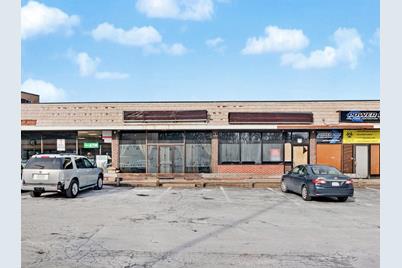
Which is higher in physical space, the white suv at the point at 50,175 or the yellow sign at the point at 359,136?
the yellow sign at the point at 359,136

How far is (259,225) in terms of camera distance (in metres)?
9.62

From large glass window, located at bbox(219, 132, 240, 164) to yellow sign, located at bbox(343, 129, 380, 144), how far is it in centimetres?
Answer: 723

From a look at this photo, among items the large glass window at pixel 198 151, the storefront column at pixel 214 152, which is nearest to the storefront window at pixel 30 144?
the large glass window at pixel 198 151

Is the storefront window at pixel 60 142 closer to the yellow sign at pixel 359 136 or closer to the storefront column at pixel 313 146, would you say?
the storefront column at pixel 313 146

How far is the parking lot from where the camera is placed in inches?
260

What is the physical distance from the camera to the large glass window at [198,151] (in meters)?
24.3

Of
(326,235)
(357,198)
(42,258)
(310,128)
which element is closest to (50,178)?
(42,258)

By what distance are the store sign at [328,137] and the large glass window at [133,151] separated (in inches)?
464

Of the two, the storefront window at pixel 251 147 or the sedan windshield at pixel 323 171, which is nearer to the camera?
the sedan windshield at pixel 323 171

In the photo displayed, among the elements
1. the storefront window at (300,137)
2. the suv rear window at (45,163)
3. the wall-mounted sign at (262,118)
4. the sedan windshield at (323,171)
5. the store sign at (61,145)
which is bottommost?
the sedan windshield at (323,171)

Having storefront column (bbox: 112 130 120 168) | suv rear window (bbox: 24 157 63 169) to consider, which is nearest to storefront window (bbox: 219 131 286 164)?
storefront column (bbox: 112 130 120 168)

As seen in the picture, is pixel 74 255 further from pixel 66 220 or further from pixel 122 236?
pixel 66 220

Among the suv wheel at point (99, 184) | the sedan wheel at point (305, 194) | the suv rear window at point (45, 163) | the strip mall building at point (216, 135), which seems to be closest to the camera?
the suv rear window at point (45, 163)

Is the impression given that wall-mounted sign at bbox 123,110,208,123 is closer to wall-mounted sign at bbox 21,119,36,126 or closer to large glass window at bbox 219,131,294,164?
large glass window at bbox 219,131,294,164
